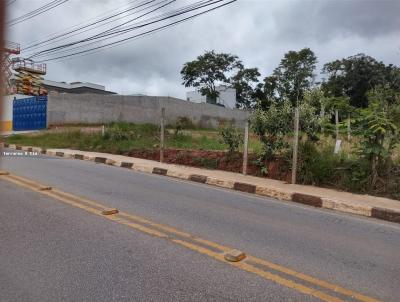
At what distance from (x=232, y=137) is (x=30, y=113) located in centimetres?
2301

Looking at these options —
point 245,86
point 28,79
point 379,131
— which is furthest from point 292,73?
point 379,131

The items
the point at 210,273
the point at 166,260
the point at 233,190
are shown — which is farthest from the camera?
the point at 233,190

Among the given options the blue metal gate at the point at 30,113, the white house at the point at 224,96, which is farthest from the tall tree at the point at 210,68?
the blue metal gate at the point at 30,113

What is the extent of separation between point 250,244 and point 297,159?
563cm

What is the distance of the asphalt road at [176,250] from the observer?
3682 millimetres

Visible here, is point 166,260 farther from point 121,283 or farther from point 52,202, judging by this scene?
point 52,202

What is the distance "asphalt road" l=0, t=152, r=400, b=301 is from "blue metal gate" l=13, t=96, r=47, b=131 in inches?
907

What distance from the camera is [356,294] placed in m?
3.77

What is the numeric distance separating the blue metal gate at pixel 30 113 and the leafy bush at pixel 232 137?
20.7 m

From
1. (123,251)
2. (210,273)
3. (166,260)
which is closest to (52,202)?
(123,251)

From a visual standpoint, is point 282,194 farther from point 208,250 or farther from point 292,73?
point 292,73

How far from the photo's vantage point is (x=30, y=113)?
30609mm

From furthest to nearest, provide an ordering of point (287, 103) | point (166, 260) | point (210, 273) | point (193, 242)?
point (287, 103) → point (193, 242) → point (166, 260) → point (210, 273)

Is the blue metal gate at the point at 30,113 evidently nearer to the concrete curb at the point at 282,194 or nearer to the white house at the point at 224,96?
the concrete curb at the point at 282,194
